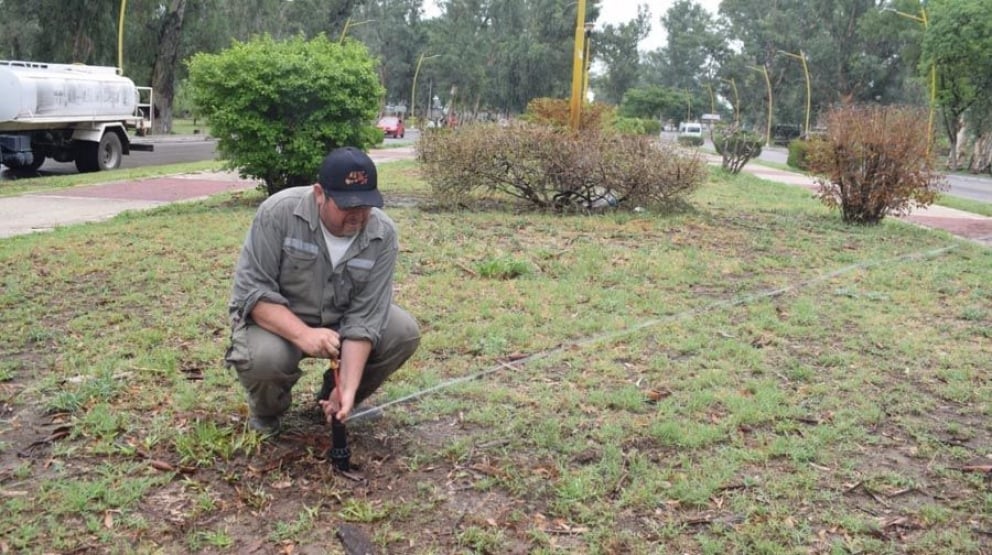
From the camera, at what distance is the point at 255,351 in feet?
10.9

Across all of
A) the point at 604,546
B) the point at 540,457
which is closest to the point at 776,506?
the point at 604,546

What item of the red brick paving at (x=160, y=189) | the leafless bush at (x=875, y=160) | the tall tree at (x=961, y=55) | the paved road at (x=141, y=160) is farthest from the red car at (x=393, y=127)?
the leafless bush at (x=875, y=160)

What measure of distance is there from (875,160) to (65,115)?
14.2 meters

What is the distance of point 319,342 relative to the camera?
3260 mm

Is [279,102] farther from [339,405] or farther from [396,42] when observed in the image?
[396,42]

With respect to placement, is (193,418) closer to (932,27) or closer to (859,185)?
(859,185)

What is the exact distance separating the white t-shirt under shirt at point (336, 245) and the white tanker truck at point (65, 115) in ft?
46.8

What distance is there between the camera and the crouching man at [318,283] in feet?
10.7

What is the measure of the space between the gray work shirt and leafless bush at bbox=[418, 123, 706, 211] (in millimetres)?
6673

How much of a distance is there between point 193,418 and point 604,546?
1962 millimetres

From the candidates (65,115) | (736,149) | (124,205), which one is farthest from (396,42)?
(124,205)

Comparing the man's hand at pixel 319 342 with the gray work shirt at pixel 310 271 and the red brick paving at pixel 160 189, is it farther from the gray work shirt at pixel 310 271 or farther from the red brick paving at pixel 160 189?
the red brick paving at pixel 160 189

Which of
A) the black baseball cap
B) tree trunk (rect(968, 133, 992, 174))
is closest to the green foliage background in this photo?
→ the black baseball cap

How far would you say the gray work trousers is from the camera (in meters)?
3.33
